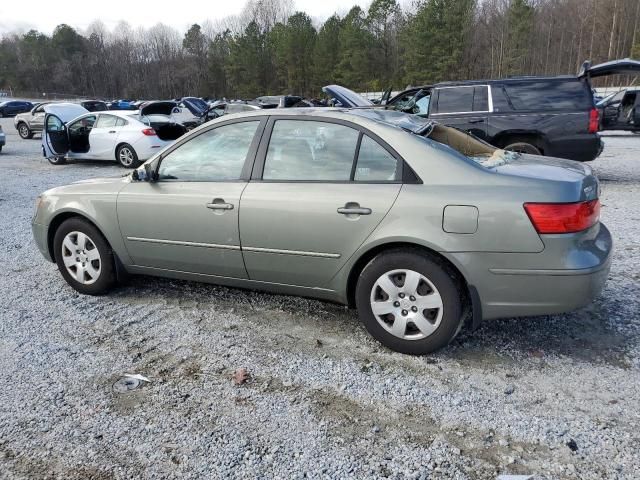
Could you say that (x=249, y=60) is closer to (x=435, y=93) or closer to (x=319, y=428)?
(x=435, y=93)

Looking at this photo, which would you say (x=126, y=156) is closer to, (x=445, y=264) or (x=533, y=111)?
(x=533, y=111)

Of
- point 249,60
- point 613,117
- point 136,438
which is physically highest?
point 249,60

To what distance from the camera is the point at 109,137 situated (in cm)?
1301

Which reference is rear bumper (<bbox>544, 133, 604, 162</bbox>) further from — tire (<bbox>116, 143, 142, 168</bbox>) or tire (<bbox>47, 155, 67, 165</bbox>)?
tire (<bbox>47, 155, 67, 165</bbox>)

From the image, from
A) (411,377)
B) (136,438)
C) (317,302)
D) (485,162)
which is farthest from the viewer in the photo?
(317,302)

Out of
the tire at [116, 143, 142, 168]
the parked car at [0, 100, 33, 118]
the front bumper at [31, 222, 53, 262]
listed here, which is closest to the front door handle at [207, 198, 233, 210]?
the front bumper at [31, 222, 53, 262]

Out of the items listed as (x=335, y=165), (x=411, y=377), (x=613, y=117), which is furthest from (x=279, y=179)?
(x=613, y=117)

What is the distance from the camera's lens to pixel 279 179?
11.7ft

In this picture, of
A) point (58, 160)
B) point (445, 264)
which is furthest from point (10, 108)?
point (445, 264)

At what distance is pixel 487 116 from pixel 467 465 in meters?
7.30

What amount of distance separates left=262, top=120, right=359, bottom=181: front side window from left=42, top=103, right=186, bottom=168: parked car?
9.88 m

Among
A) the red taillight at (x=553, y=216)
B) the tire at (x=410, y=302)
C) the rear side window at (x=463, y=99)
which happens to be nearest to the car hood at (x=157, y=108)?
the rear side window at (x=463, y=99)

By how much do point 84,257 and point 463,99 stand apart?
6.89 m

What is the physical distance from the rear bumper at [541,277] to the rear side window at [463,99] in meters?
6.16
